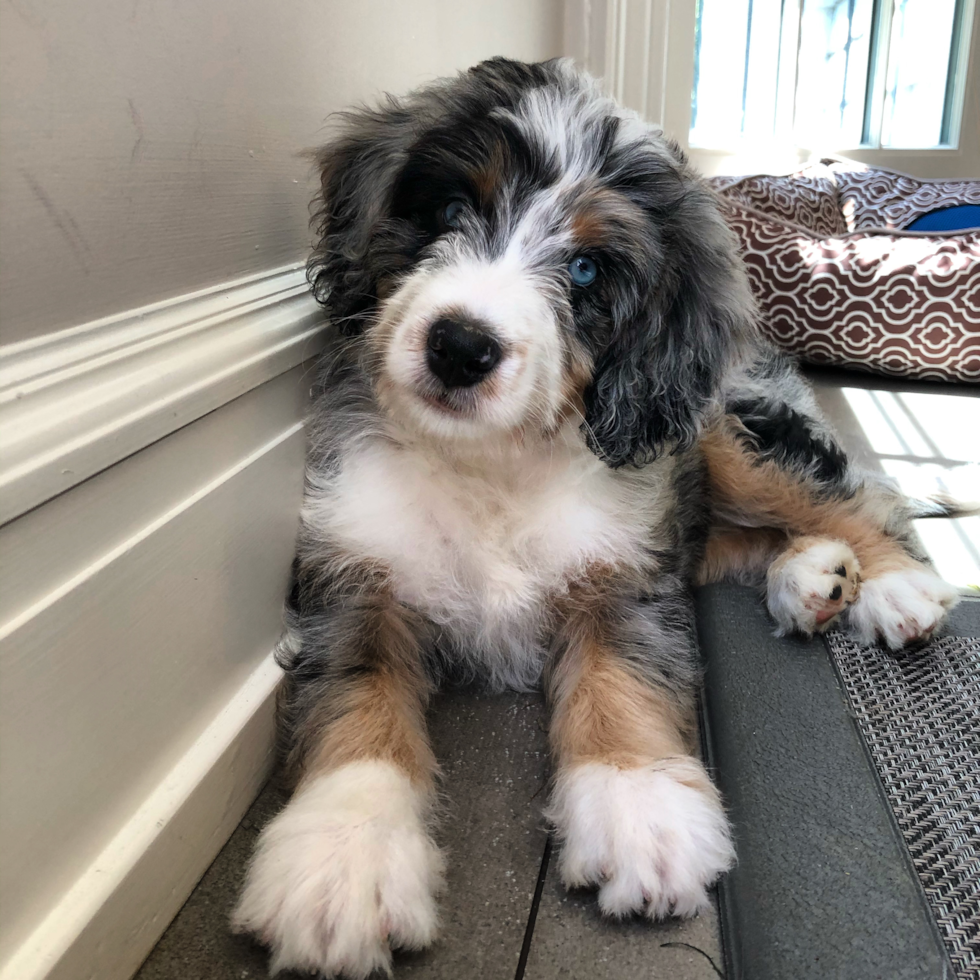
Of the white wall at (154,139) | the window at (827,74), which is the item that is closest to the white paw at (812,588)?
the white wall at (154,139)

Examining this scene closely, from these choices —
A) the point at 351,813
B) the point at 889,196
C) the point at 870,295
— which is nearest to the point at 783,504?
the point at 351,813

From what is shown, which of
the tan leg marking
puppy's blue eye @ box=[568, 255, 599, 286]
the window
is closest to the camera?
puppy's blue eye @ box=[568, 255, 599, 286]

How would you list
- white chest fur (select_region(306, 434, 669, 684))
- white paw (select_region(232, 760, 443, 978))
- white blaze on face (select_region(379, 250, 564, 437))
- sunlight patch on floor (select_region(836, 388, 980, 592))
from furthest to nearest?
sunlight patch on floor (select_region(836, 388, 980, 592)) → white chest fur (select_region(306, 434, 669, 684)) → white blaze on face (select_region(379, 250, 564, 437)) → white paw (select_region(232, 760, 443, 978))

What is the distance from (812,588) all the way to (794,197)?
3626mm

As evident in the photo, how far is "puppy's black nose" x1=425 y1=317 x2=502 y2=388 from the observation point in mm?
1206

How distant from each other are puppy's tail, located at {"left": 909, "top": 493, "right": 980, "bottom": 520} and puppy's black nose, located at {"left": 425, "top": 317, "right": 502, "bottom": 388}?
1807 mm

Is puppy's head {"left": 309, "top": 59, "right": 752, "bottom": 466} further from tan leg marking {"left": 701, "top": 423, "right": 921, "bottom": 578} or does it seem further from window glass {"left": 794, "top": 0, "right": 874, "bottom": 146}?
window glass {"left": 794, "top": 0, "right": 874, "bottom": 146}

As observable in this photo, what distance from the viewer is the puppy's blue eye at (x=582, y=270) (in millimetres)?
1395

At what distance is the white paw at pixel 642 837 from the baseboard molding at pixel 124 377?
30.4 inches

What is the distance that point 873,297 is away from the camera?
363 centimetres

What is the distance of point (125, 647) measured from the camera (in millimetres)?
1043

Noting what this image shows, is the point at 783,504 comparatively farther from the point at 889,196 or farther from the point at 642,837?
the point at 889,196

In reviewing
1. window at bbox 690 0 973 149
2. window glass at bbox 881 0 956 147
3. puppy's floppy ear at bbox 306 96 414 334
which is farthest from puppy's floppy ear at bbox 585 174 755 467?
window glass at bbox 881 0 956 147

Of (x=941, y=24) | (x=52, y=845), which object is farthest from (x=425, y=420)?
(x=941, y=24)
